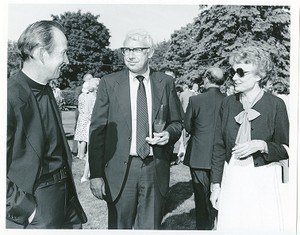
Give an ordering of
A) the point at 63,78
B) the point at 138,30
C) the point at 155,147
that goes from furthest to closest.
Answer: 1. the point at 63,78
2. the point at 138,30
3. the point at 155,147

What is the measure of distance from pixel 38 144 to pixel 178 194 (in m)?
1.54

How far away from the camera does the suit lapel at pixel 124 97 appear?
2553 millimetres

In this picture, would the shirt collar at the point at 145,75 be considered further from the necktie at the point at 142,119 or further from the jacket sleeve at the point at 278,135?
the jacket sleeve at the point at 278,135

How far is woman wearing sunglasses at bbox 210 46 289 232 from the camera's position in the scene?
2514 millimetres

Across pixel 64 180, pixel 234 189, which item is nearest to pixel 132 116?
pixel 64 180

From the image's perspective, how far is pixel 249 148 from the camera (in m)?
2.51

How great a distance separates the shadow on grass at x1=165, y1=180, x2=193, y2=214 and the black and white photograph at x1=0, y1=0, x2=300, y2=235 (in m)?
0.14

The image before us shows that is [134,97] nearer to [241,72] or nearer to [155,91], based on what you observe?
[155,91]

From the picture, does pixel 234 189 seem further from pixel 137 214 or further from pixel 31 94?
pixel 31 94

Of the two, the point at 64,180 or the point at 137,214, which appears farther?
the point at 137,214

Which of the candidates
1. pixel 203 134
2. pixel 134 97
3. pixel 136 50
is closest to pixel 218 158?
pixel 203 134

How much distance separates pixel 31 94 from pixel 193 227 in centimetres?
160

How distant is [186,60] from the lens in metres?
3.17

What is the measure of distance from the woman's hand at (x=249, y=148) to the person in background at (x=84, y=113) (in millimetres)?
1133
